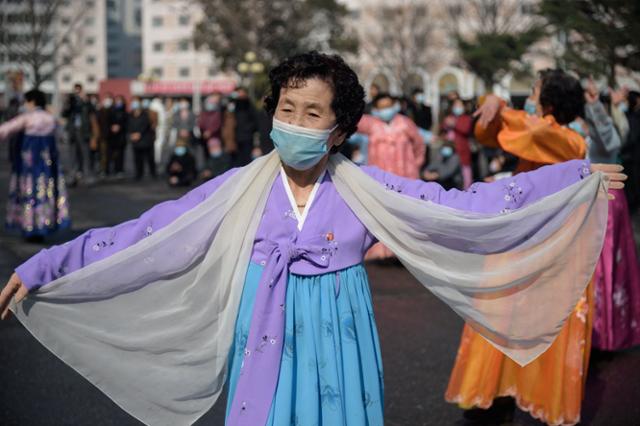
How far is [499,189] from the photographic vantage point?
3312mm

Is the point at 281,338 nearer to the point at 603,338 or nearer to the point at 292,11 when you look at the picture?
the point at 603,338

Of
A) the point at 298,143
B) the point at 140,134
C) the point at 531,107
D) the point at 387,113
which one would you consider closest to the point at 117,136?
the point at 140,134

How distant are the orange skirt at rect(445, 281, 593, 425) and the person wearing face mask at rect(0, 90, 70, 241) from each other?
7.45m

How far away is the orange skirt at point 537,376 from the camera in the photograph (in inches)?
182

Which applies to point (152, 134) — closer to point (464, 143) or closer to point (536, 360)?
point (464, 143)

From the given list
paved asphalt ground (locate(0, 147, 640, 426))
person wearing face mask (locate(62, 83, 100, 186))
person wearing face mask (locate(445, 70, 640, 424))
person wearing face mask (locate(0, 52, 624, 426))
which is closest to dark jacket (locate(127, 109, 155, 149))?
person wearing face mask (locate(62, 83, 100, 186))

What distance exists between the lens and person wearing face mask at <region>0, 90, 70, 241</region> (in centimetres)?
1099

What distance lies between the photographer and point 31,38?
40.1 m

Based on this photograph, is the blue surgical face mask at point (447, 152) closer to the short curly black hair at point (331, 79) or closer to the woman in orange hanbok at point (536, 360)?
the woman in orange hanbok at point (536, 360)

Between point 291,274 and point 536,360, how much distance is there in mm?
2047

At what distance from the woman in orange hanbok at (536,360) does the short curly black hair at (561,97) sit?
0.02 m

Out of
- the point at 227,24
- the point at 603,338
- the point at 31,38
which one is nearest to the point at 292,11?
the point at 227,24

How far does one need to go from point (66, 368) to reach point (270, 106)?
319cm

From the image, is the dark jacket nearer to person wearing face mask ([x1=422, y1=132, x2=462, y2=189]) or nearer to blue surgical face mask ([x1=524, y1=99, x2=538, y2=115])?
person wearing face mask ([x1=422, y1=132, x2=462, y2=189])
